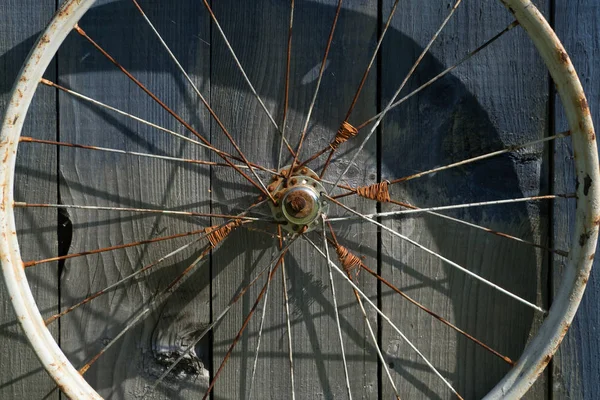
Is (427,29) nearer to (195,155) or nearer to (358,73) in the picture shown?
(358,73)

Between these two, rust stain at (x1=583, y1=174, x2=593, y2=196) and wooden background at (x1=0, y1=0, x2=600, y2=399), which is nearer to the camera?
rust stain at (x1=583, y1=174, x2=593, y2=196)

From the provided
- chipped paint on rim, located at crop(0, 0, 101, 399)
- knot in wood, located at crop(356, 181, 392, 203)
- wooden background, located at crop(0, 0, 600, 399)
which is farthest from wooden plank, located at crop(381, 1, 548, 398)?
chipped paint on rim, located at crop(0, 0, 101, 399)

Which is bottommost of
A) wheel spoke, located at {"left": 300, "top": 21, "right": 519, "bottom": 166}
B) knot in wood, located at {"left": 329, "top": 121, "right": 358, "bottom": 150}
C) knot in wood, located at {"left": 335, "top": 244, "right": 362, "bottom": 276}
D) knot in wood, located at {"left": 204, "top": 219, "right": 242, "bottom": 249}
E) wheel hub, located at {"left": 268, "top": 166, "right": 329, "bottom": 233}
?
knot in wood, located at {"left": 335, "top": 244, "right": 362, "bottom": 276}

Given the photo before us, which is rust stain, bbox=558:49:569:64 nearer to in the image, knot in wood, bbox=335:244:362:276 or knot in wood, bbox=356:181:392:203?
knot in wood, bbox=356:181:392:203

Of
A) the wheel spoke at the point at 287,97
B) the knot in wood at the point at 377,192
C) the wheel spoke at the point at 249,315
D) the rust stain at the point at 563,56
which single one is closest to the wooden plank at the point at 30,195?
the wheel spoke at the point at 249,315

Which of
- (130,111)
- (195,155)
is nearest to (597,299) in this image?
(195,155)

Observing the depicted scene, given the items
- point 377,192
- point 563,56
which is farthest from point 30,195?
point 563,56

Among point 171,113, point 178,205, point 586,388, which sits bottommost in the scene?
point 586,388
